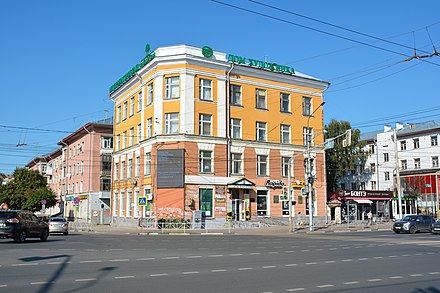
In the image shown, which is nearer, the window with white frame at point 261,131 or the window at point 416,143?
the window with white frame at point 261,131

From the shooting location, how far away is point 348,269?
45.0ft

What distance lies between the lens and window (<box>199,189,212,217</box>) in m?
43.6

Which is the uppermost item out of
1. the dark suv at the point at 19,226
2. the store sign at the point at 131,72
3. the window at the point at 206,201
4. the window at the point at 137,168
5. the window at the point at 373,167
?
the store sign at the point at 131,72

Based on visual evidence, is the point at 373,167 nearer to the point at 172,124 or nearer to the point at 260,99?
the point at 260,99

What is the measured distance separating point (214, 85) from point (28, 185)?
43.8 metres

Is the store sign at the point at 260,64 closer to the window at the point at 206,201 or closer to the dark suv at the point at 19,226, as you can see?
the window at the point at 206,201

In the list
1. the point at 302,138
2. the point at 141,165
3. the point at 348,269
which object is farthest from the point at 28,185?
the point at 348,269

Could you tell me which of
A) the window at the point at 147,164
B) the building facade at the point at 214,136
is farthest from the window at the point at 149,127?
the window at the point at 147,164

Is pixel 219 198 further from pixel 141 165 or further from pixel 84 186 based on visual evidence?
pixel 84 186

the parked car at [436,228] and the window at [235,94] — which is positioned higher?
the window at [235,94]

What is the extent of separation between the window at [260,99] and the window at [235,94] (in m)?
2.15

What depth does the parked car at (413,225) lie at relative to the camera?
3634 centimetres

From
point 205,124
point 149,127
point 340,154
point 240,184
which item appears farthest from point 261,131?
point 340,154

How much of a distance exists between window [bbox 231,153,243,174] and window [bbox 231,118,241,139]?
1906 millimetres
